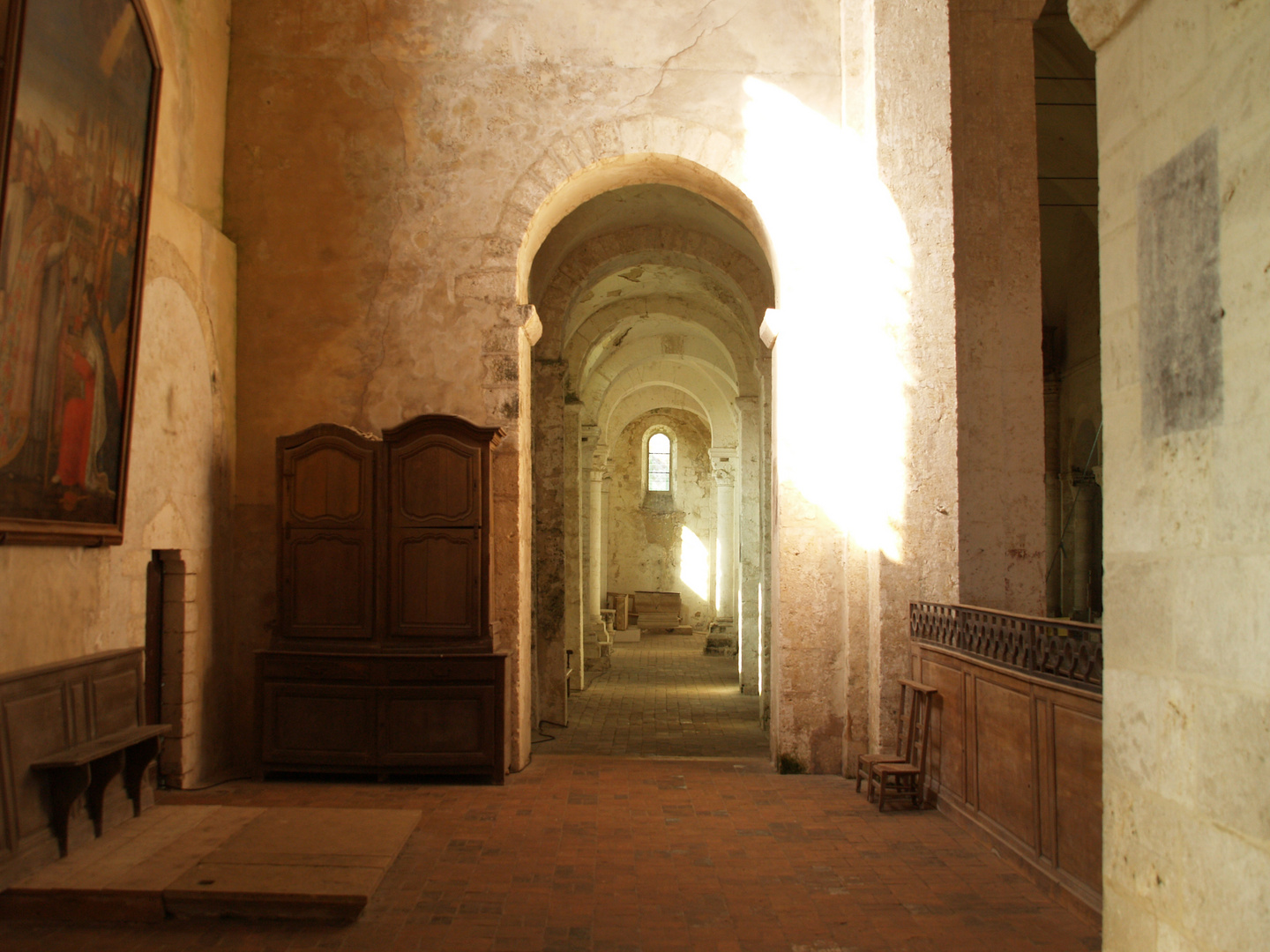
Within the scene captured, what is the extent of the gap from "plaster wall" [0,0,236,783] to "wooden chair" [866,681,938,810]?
5.27 m

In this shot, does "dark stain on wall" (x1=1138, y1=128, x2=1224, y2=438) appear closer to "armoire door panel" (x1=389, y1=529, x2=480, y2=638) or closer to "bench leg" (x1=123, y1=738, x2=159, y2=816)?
"armoire door panel" (x1=389, y1=529, x2=480, y2=638)

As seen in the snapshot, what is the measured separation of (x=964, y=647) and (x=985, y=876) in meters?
1.55

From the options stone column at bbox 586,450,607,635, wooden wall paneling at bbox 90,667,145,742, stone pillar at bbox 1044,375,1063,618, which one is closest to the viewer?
wooden wall paneling at bbox 90,667,145,742

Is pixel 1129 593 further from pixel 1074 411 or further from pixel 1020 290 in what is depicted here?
pixel 1074 411

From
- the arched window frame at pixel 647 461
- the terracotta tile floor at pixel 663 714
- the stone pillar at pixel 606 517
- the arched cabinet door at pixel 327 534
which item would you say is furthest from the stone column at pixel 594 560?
the arched cabinet door at pixel 327 534

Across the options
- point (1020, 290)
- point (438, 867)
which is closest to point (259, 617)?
point (438, 867)

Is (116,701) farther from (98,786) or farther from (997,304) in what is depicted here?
(997,304)

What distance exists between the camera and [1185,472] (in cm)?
221

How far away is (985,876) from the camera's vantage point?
5.12m

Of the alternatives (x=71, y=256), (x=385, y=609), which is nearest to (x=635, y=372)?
(x=385, y=609)

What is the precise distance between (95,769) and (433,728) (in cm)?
242

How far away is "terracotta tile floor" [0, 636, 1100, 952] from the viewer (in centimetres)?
430

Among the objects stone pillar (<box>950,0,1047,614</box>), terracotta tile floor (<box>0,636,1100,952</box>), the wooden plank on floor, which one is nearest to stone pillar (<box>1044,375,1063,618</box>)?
stone pillar (<box>950,0,1047,614</box>)

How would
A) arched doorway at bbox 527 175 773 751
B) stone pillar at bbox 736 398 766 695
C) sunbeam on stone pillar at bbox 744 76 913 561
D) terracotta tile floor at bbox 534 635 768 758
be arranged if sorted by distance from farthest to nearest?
stone pillar at bbox 736 398 766 695
arched doorway at bbox 527 175 773 751
terracotta tile floor at bbox 534 635 768 758
sunbeam on stone pillar at bbox 744 76 913 561
